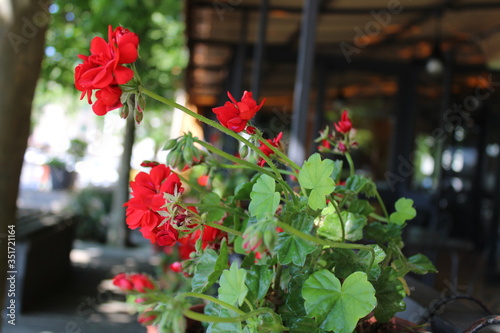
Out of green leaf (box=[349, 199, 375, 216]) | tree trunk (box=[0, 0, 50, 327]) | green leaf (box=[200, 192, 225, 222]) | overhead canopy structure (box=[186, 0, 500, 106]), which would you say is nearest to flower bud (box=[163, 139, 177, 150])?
green leaf (box=[200, 192, 225, 222])

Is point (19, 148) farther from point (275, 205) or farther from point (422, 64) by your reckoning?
point (422, 64)

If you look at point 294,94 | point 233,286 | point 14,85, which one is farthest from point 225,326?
point 294,94

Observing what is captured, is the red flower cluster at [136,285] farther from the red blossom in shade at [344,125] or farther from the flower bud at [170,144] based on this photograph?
the red blossom in shade at [344,125]

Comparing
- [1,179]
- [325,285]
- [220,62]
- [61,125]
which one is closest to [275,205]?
[325,285]

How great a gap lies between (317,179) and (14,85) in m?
1.69

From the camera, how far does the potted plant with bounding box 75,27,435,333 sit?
2.32 ft

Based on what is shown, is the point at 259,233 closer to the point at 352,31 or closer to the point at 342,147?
the point at 342,147

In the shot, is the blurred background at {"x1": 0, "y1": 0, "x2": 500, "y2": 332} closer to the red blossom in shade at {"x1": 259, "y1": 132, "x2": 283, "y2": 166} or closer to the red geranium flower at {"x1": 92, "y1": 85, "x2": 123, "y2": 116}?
the red blossom in shade at {"x1": 259, "y1": 132, "x2": 283, "y2": 166}

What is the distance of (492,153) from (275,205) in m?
6.82

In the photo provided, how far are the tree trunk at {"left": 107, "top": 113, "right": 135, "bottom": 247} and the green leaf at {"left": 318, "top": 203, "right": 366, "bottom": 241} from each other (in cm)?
669

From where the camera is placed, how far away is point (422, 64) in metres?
5.76

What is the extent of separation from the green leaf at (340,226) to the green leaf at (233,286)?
215mm

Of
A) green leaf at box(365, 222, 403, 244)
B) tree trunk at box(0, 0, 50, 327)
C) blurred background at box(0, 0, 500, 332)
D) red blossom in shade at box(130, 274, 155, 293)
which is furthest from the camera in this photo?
blurred background at box(0, 0, 500, 332)

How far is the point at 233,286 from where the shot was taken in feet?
2.35
